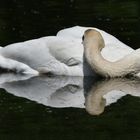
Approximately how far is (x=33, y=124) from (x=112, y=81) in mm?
2212

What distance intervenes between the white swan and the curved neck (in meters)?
0.20

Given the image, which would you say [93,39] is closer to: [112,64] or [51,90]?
[112,64]

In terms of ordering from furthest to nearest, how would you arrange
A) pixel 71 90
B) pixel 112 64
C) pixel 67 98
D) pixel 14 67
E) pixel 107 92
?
pixel 14 67 → pixel 112 64 → pixel 71 90 → pixel 107 92 → pixel 67 98

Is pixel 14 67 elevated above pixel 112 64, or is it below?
below

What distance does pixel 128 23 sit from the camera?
14805mm

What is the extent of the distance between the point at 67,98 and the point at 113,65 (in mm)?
1064

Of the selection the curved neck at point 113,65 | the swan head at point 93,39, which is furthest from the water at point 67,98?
the swan head at point 93,39

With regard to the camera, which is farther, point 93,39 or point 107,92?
point 93,39

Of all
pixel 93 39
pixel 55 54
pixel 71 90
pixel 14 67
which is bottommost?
pixel 14 67

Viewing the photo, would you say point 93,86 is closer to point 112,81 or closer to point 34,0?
point 112,81

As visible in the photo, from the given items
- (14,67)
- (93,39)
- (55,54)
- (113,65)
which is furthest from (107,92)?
(14,67)

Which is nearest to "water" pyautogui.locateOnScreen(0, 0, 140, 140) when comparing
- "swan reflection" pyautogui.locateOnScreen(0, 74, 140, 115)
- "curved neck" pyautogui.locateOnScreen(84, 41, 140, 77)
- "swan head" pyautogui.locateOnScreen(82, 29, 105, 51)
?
"swan reflection" pyautogui.locateOnScreen(0, 74, 140, 115)

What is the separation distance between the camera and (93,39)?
39.3 feet

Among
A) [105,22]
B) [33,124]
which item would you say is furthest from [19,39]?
[33,124]
